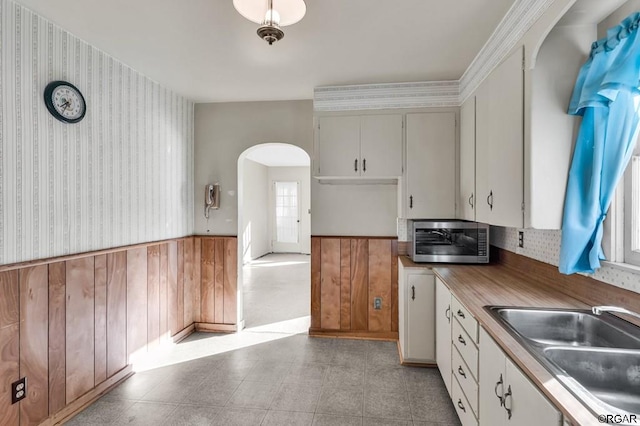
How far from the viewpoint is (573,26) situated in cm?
170

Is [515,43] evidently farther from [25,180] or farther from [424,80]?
[25,180]

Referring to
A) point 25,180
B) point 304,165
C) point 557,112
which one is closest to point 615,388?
point 557,112

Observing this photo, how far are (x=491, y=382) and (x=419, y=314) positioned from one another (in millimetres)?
1314

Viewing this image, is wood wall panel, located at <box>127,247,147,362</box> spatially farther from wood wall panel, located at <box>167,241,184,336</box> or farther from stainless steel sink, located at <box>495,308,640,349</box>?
stainless steel sink, located at <box>495,308,640,349</box>

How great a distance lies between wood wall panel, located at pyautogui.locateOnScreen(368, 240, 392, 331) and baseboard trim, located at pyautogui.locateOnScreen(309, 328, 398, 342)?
0.05m

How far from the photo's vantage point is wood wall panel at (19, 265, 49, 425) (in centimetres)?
194

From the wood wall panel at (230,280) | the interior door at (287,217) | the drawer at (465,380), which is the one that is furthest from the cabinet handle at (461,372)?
the interior door at (287,217)

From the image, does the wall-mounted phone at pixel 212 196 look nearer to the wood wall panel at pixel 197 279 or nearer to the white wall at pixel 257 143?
the white wall at pixel 257 143

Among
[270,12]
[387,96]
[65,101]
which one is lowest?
[65,101]

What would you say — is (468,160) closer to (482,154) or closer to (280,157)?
(482,154)

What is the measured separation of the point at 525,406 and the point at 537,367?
17cm

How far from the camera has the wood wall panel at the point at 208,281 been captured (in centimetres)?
374

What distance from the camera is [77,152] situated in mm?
2340

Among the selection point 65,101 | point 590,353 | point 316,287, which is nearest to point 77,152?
point 65,101
